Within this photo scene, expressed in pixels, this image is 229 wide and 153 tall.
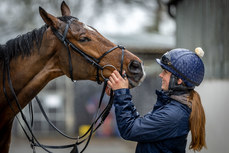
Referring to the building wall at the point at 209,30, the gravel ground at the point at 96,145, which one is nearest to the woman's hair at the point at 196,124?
the building wall at the point at 209,30

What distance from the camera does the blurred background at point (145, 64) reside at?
166 inches

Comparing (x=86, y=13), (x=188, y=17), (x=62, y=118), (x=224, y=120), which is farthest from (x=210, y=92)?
(x=86, y=13)

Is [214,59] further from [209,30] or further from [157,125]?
[157,125]

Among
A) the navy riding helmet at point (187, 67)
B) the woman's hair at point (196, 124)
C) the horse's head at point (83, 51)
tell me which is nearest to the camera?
the woman's hair at point (196, 124)

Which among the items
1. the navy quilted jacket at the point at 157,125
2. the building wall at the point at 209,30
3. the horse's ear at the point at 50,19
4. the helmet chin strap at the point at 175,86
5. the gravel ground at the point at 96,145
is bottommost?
the gravel ground at the point at 96,145

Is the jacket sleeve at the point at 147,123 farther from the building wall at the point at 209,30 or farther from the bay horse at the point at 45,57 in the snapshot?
the building wall at the point at 209,30

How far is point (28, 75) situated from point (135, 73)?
3.25ft

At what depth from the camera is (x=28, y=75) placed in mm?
2680

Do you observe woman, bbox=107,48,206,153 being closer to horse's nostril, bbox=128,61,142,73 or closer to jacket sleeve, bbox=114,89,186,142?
jacket sleeve, bbox=114,89,186,142

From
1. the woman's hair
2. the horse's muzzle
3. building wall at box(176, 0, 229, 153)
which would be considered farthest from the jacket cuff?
building wall at box(176, 0, 229, 153)

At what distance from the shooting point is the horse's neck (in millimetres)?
2676

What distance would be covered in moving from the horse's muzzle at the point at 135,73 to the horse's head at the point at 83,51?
0.05 metres

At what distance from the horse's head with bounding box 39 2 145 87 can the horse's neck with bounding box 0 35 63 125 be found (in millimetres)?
150

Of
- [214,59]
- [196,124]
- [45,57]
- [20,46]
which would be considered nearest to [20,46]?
[20,46]
